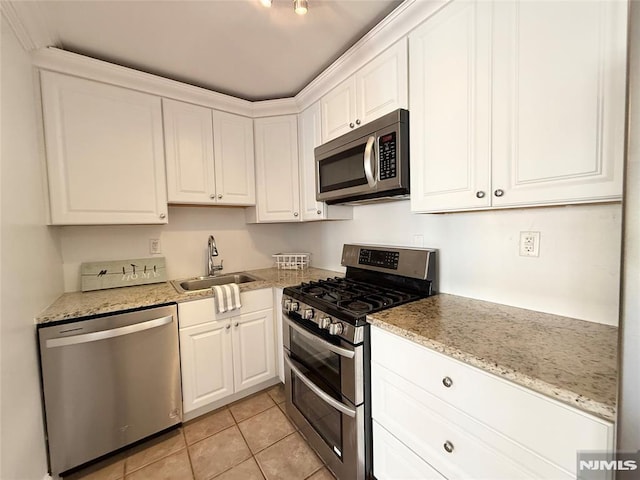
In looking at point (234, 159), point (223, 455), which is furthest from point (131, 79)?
point (223, 455)

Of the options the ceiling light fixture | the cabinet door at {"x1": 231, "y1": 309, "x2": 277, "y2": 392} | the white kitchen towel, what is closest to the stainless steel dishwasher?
the white kitchen towel

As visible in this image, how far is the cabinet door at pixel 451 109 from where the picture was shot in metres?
1.11

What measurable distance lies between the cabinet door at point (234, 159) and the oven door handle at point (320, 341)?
116cm

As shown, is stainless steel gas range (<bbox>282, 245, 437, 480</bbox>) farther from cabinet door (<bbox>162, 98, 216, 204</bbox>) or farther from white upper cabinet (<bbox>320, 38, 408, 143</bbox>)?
cabinet door (<bbox>162, 98, 216, 204</bbox>)

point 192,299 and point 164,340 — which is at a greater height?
point 192,299

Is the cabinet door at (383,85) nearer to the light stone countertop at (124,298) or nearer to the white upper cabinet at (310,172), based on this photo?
the white upper cabinet at (310,172)

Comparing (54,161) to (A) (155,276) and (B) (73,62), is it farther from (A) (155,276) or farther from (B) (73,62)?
(A) (155,276)

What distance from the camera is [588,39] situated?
0.84 metres

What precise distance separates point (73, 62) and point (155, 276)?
149cm

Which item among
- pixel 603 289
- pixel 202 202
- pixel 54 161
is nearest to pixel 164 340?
pixel 202 202

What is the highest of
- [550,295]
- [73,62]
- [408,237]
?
[73,62]

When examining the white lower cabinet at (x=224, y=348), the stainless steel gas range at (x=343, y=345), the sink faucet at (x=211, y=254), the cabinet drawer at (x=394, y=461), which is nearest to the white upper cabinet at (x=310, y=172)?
the stainless steel gas range at (x=343, y=345)

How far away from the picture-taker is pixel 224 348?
1.92 metres

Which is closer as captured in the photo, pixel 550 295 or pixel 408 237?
pixel 550 295
